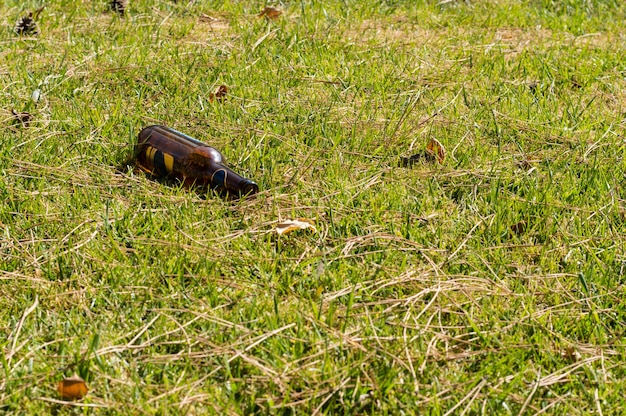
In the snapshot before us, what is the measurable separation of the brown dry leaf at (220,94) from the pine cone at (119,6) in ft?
4.49

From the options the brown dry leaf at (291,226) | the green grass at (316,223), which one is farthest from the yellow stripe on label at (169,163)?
the brown dry leaf at (291,226)

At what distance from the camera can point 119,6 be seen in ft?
19.0

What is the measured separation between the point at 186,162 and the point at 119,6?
2284 mm

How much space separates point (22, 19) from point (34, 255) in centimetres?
264

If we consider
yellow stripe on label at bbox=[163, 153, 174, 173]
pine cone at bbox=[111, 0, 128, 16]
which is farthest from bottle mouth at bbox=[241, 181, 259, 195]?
pine cone at bbox=[111, 0, 128, 16]

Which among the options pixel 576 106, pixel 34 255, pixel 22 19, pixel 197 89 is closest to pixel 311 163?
pixel 197 89

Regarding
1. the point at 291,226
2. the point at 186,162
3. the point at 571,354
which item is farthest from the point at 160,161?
the point at 571,354

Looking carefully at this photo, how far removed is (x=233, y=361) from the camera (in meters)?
2.82

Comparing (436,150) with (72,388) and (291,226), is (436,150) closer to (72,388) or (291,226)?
(291,226)

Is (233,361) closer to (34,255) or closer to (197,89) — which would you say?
(34,255)

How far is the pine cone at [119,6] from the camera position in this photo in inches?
227

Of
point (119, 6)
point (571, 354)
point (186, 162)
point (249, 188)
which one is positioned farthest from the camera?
point (119, 6)

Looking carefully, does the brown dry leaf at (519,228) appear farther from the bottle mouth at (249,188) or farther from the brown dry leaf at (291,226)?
the bottle mouth at (249,188)

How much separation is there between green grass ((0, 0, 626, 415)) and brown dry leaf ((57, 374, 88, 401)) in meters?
0.03
